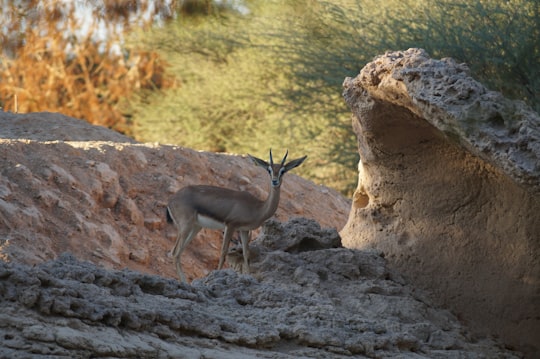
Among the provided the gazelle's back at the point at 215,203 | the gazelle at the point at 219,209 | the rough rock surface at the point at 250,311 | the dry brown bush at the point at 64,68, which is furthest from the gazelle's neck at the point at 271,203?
the dry brown bush at the point at 64,68

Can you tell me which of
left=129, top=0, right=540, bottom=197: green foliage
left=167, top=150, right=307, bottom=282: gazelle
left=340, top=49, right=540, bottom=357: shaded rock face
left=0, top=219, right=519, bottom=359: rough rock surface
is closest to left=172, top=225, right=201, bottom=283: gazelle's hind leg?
left=167, top=150, right=307, bottom=282: gazelle

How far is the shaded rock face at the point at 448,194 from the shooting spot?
211 inches

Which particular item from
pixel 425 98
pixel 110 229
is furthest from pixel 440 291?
pixel 110 229

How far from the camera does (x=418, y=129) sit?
20.2 feet

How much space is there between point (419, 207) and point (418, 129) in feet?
1.68

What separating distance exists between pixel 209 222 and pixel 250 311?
3705 millimetres

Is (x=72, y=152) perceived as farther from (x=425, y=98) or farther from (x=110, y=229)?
(x=425, y=98)

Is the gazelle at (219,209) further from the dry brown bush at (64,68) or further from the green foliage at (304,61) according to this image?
the dry brown bush at (64,68)

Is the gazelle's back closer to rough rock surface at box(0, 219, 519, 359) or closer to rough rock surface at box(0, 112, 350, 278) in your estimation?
rough rock surface at box(0, 112, 350, 278)

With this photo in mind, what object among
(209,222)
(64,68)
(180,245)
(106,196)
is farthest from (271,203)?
(64,68)

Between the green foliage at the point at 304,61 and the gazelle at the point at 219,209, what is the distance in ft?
15.5

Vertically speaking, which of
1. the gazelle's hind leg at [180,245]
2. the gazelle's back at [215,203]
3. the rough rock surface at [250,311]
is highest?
the rough rock surface at [250,311]

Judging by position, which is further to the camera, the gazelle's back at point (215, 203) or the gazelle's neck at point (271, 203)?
the gazelle's back at point (215, 203)

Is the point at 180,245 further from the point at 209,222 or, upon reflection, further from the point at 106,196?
the point at 106,196
